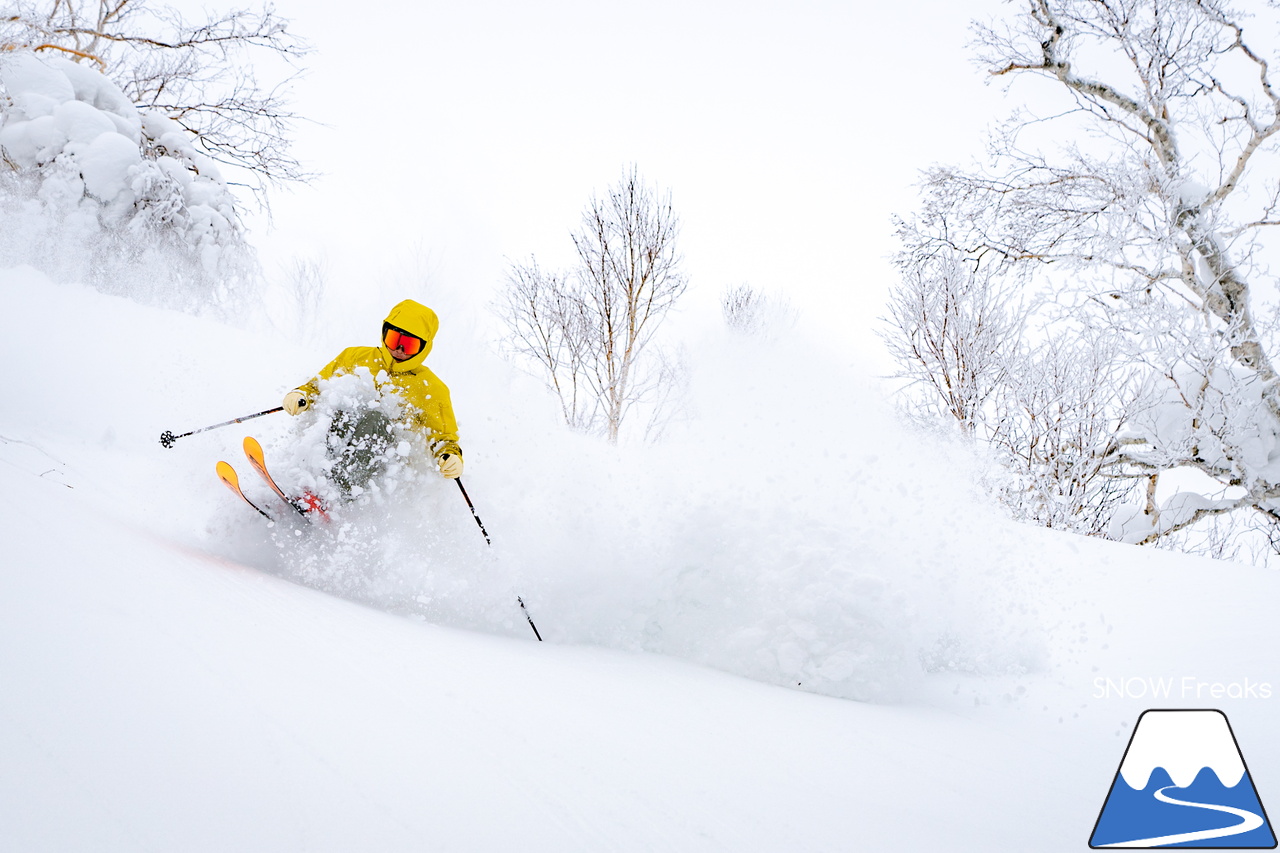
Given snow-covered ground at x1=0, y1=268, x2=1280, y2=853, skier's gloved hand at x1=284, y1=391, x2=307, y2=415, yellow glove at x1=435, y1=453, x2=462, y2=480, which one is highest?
skier's gloved hand at x1=284, y1=391, x2=307, y2=415

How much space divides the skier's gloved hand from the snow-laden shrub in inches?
260

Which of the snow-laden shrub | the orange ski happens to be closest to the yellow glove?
the orange ski

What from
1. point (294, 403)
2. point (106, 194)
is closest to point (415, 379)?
point (294, 403)

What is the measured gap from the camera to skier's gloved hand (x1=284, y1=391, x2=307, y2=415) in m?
2.97

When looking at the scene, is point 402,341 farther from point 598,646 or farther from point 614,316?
point 614,316

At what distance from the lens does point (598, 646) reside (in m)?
2.80

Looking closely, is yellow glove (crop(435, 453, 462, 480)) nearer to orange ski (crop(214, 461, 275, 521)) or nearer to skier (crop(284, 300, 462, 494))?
skier (crop(284, 300, 462, 494))

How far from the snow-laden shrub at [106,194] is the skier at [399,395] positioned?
661 centimetres

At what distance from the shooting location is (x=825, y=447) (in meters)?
3.15

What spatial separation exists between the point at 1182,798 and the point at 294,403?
3.73 meters

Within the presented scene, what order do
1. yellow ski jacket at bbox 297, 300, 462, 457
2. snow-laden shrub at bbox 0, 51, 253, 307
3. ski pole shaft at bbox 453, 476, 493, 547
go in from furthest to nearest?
snow-laden shrub at bbox 0, 51, 253, 307, yellow ski jacket at bbox 297, 300, 462, 457, ski pole shaft at bbox 453, 476, 493, 547

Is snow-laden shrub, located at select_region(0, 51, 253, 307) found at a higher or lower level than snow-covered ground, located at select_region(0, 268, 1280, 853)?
higher

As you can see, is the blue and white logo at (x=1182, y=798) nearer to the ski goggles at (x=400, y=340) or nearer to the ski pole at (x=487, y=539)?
the ski pole at (x=487, y=539)

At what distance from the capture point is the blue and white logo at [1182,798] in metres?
1.46
